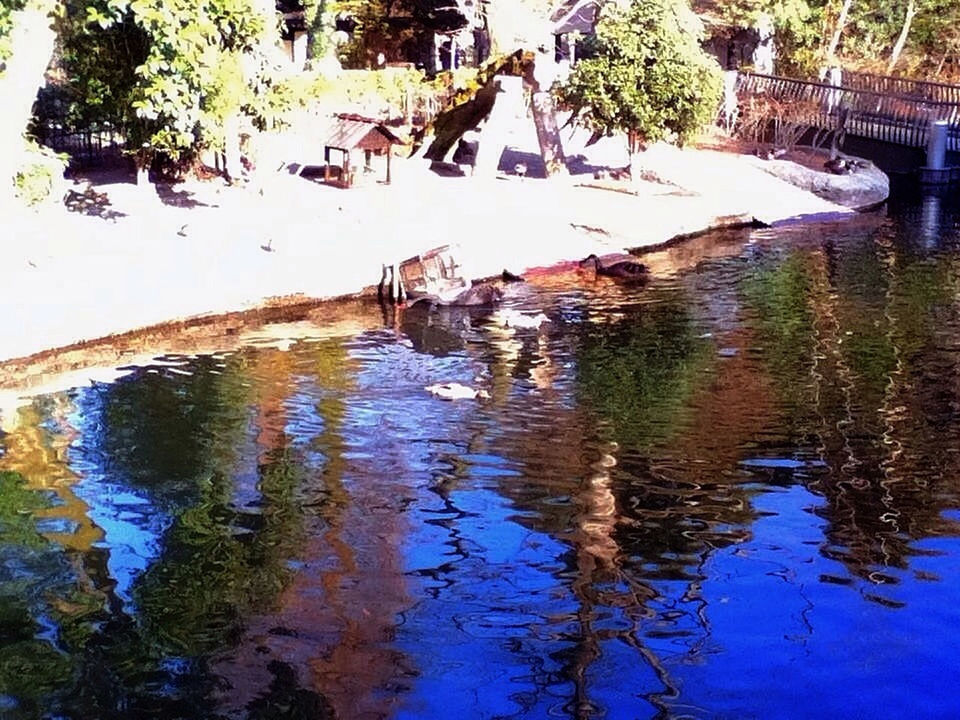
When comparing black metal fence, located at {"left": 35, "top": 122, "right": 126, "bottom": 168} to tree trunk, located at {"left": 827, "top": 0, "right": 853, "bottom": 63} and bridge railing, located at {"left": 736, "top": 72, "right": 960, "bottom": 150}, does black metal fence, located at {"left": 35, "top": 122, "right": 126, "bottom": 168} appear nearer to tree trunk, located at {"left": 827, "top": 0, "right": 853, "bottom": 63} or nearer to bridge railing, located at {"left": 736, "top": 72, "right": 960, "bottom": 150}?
bridge railing, located at {"left": 736, "top": 72, "right": 960, "bottom": 150}

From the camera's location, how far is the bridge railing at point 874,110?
31516 mm

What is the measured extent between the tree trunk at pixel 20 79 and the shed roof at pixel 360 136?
602 cm

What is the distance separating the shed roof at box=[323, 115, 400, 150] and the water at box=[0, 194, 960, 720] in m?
6.64

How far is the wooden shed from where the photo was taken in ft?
75.9

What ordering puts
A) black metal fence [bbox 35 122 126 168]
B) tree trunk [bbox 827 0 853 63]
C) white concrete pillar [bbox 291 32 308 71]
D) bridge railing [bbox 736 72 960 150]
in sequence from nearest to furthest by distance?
black metal fence [bbox 35 122 126 168] < bridge railing [bbox 736 72 960 150] < tree trunk [bbox 827 0 853 63] < white concrete pillar [bbox 291 32 308 71]

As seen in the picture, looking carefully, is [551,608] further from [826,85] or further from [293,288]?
[826,85]

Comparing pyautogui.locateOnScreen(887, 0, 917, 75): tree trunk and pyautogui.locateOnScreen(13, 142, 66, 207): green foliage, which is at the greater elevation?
pyautogui.locateOnScreen(887, 0, 917, 75): tree trunk

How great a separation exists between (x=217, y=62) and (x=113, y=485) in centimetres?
966

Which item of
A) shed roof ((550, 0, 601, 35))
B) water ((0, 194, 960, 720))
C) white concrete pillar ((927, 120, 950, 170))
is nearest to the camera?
water ((0, 194, 960, 720))

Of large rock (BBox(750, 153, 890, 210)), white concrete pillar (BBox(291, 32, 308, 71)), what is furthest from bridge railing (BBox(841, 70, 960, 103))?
white concrete pillar (BBox(291, 32, 308, 71))

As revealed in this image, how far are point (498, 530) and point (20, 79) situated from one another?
12.0 meters

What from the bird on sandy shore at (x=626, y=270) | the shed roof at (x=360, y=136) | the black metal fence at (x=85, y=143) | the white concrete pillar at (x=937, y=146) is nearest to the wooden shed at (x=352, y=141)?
the shed roof at (x=360, y=136)

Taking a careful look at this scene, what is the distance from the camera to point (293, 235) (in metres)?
20.0

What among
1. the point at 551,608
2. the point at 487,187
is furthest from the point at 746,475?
the point at 487,187
